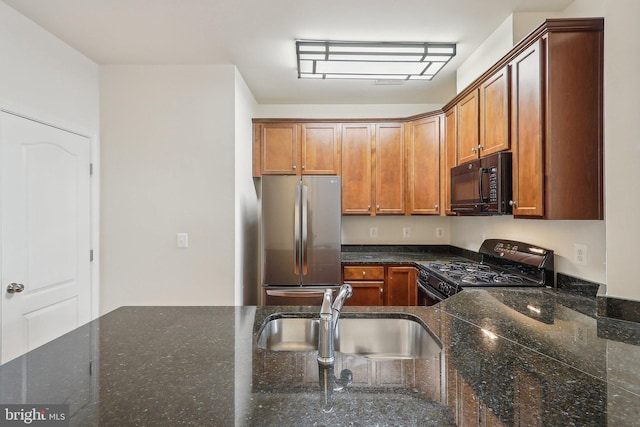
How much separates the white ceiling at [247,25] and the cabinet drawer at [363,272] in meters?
1.94

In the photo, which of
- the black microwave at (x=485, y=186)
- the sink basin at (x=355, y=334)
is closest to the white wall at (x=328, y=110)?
the black microwave at (x=485, y=186)

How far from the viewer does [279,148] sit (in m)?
3.68

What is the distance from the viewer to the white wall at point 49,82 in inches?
82.2

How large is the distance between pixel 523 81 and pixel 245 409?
7.15 ft

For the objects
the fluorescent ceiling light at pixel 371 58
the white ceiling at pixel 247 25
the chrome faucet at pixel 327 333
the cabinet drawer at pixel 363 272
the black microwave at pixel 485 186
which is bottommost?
the cabinet drawer at pixel 363 272

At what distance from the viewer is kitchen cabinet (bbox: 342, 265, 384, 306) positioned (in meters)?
3.28

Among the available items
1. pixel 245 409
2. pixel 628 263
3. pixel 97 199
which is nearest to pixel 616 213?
pixel 628 263

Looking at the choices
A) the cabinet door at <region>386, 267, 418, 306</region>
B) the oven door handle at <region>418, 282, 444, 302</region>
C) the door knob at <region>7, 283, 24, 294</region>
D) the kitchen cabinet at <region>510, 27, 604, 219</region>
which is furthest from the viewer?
the cabinet door at <region>386, 267, 418, 306</region>

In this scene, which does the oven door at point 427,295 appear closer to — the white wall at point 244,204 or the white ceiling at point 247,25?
the white wall at point 244,204

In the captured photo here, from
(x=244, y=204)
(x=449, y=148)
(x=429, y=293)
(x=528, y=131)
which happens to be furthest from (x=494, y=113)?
(x=244, y=204)

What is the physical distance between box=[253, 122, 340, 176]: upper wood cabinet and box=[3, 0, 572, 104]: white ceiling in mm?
750

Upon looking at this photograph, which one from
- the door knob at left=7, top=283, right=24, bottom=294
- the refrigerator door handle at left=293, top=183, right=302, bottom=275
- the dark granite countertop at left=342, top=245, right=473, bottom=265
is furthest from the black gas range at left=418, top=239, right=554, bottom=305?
the door knob at left=7, top=283, right=24, bottom=294

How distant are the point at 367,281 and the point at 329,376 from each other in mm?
2445

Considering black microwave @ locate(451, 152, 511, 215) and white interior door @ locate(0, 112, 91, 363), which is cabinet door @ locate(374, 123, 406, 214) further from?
white interior door @ locate(0, 112, 91, 363)
